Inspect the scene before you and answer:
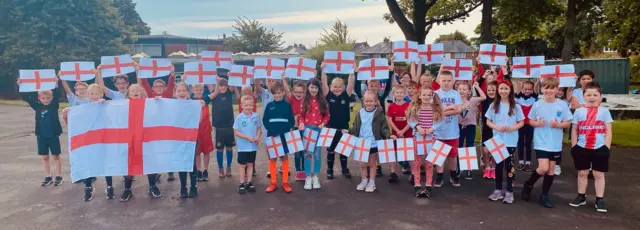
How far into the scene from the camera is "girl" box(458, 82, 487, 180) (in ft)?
22.7

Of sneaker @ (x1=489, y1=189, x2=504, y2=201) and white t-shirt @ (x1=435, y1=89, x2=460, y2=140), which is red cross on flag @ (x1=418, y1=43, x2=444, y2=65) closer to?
white t-shirt @ (x1=435, y1=89, x2=460, y2=140)

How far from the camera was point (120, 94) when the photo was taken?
695 cm

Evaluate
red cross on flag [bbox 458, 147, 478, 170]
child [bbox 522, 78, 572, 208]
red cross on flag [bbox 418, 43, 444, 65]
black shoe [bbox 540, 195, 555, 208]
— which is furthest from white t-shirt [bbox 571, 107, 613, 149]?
red cross on flag [bbox 418, 43, 444, 65]

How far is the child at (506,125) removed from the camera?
19.1ft

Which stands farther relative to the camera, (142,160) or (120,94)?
(120,94)

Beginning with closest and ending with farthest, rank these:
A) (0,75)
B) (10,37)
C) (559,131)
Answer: (559,131) → (10,37) → (0,75)

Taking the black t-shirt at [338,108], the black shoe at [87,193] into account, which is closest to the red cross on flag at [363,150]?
the black t-shirt at [338,108]

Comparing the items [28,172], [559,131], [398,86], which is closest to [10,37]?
[28,172]

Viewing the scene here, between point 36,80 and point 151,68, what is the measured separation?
1.57 metres

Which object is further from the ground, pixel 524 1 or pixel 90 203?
pixel 524 1

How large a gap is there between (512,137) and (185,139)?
4363 millimetres

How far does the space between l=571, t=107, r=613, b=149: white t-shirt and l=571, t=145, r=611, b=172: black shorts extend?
2.1 inches

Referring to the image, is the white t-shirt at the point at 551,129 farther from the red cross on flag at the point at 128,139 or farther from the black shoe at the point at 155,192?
the black shoe at the point at 155,192

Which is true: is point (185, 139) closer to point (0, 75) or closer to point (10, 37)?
point (10, 37)
